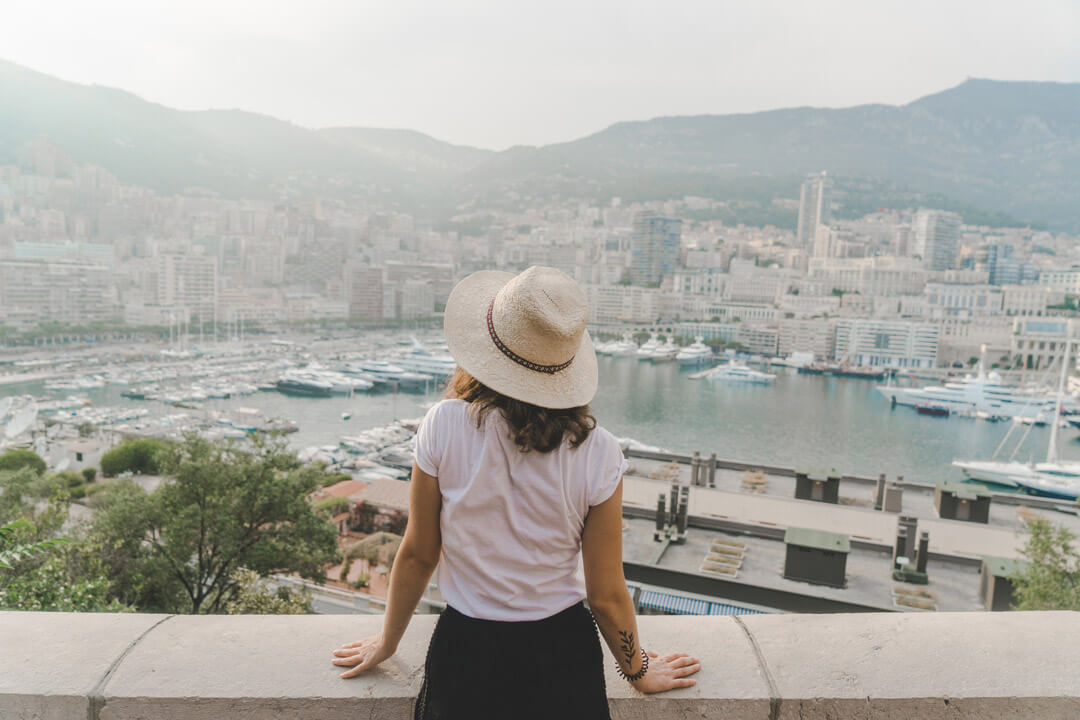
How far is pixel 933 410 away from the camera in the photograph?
81.0 ft

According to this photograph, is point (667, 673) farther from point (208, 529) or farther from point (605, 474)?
point (208, 529)

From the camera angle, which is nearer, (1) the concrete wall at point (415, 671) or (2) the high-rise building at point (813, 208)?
(1) the concrete wall at point (415, 671)

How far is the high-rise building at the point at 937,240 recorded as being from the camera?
53500mm

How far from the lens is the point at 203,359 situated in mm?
30422

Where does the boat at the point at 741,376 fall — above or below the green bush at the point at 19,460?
below

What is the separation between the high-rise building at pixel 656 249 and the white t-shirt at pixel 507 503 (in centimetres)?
5486

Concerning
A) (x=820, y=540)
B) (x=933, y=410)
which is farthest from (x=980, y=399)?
(x=820, y=540)

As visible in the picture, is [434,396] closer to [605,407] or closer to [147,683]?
[605,407]

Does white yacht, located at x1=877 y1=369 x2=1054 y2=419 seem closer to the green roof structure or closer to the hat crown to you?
the green roof structure

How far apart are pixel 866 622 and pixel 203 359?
1318 inches

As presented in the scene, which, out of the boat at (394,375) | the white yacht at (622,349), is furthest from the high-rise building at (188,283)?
the white yacht at (622,349)

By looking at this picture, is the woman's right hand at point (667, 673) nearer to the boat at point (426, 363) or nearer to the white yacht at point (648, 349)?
the boat at point (426, 363)

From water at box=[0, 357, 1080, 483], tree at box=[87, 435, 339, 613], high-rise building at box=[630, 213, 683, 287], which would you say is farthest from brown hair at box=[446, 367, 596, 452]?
high-rise building at box=[630, 213, 683, 287]

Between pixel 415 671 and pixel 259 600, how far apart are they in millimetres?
3823
